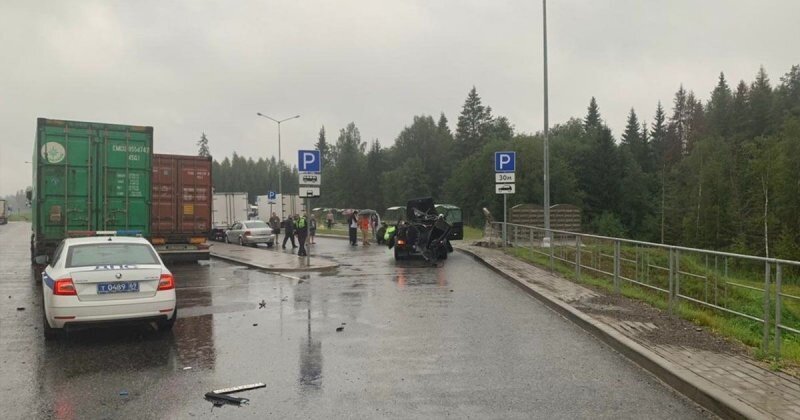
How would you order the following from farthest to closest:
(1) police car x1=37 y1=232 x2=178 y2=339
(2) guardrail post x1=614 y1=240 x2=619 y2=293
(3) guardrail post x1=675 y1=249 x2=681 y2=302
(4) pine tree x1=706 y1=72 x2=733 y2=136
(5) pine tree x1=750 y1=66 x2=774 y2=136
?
(4) pine tree x1=706 y1=72 x2=733 y2=136, (5) pine tree x1=750 y1=66 x2=774 y2=136, (2) guardrail post x1=614 y1=240 x2=619 y2=293, (3) guardrail post x1=675 y1=249 x2=681 y2=302, (1) police car x1=37 y1=232 x2=178 y2=339

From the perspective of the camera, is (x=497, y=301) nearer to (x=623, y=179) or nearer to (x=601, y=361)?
(x=601, y=361)

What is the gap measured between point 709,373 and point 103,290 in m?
6.85

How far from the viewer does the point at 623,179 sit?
76750mm

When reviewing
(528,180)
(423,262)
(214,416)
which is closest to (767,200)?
(528,180)

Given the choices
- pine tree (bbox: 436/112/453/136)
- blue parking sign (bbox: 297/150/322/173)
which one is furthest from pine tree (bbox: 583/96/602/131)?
blue parking sign (bbox: 297/150/322/173)

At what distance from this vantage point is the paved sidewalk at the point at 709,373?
478cm

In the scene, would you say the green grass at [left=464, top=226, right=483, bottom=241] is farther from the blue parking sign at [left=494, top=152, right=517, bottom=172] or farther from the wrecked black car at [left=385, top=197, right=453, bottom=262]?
the blue parking sign at [left=494, top=152, right=517, bottom=172]

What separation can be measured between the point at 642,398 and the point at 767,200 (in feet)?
173

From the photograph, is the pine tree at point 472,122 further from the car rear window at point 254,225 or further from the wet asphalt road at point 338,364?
the wet asphalt road at point 338,364

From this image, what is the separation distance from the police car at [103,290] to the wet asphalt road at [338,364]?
1.17 feet

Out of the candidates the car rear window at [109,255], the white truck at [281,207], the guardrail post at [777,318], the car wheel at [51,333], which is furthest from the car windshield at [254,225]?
the guardrail post at [777,318]

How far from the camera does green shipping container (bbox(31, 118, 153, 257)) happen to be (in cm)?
1534

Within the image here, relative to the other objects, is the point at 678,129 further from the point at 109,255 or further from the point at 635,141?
the point at 109,255

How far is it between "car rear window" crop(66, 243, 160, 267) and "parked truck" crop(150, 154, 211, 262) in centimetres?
1059
